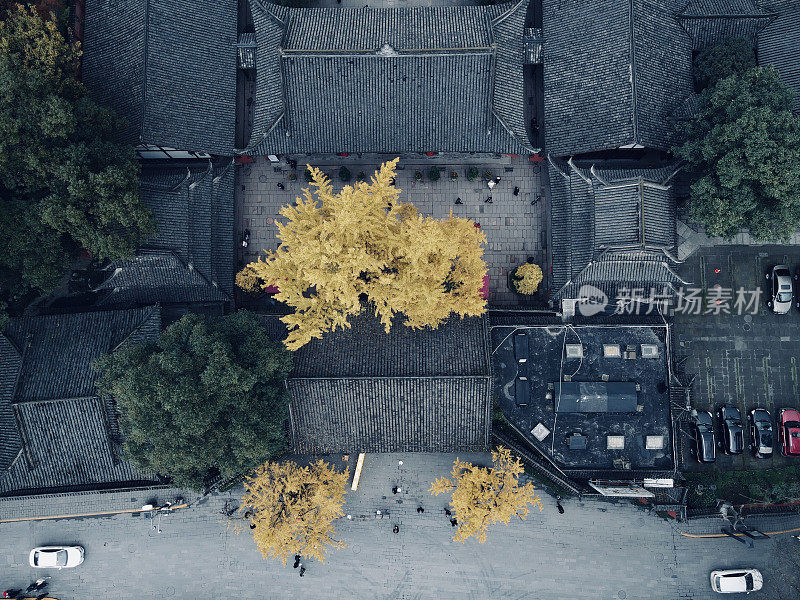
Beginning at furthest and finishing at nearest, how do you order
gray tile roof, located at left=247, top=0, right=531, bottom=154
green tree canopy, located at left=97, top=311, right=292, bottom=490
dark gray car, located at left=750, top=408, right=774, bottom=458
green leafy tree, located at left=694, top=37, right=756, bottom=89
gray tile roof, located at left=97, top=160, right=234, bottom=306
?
1. dark gray car, located at left=750, top=408, right=774, bottom=458
2. green leafy tree, located at left=694, top=37, right=756, bottom=89
3. gray tile roof, located at left=97, top=160, right=234, bottom=306
4. gray tile roof, located at left=247, top=0, right=531, bottom=154
5. green tree canopy, located at left=97, top=311, right=292, bottom=490

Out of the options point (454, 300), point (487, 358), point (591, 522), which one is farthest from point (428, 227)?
point (591, 522)

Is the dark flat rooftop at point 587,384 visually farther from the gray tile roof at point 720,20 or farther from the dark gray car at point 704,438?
the gray tile roof at point 720,20

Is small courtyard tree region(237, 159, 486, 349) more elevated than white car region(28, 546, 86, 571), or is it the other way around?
small courtyard tree region(237, 159, 486, 349)

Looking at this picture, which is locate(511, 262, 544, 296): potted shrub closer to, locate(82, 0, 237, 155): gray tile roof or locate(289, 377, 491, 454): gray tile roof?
locate(289, 377, 491, 454): gray tile roof

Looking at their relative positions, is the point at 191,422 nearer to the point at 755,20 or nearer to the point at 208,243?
the point at 208,243

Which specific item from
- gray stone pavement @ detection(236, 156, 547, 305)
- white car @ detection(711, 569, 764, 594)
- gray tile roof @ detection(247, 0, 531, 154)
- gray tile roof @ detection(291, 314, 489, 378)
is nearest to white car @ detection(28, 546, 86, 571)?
gray tile roof @ detection(291, 314, 489, 378)

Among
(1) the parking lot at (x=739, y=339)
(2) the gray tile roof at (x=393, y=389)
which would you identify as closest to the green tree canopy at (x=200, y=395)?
(2) the gray tile roof at (x=393, y=389)
